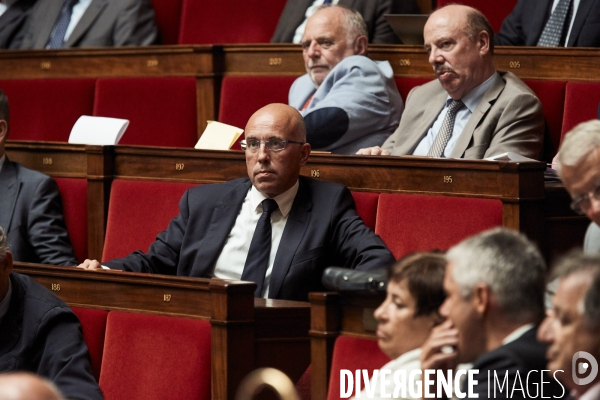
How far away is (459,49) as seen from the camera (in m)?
1.85

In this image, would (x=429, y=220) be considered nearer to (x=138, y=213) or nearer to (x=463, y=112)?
(x=463, y=112)

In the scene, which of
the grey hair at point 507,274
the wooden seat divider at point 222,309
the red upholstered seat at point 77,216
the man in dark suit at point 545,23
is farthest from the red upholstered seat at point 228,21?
the grey hair at point 507,274

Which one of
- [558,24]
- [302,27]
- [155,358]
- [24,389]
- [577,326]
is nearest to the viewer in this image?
[24,389]

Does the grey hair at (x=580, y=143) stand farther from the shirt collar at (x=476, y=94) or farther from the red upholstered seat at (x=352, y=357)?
the shirt collar at (x=476, y=94)

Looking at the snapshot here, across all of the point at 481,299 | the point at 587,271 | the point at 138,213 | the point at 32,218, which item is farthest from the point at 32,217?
the point at 587,271

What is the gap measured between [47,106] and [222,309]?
132cm

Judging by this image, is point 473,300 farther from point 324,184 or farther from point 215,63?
point 215,63

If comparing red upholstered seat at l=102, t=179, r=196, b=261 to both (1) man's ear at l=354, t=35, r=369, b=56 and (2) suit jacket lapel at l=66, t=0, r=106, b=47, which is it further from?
(2) suit jacket lapel at l=66, t=0, r=106, b=47

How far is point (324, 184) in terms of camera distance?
166 centimetres

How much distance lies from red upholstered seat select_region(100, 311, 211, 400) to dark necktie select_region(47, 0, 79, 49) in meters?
1.47

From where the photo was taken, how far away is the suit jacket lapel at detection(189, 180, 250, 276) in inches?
65.6

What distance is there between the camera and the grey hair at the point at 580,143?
1102 mm

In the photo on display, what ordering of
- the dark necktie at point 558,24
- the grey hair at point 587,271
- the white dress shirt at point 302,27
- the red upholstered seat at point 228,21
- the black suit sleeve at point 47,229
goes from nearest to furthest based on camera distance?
1. the grey hair at point 587,271
2. the black suit sleeve at point 47,229
3. the dark necktie at point 558,24
4. the white dress shirt at point 302,27
5. the red upholstered seat at point 228,21

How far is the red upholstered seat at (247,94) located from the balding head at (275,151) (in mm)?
560
